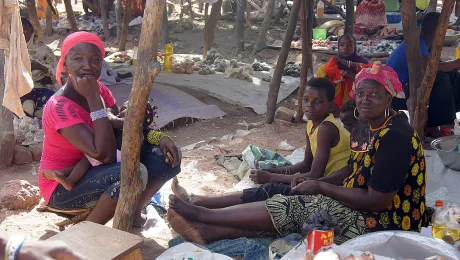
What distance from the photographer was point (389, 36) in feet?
36.0

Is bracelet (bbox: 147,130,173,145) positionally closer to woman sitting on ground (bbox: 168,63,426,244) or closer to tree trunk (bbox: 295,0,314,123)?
woman sitting on ground (bbox: 168,63,426,244)

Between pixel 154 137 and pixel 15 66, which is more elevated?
pixel 15 66

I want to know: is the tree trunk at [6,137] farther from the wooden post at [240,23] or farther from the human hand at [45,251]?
the wooden post at [240,23]

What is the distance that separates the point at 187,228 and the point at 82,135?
785 millimetres

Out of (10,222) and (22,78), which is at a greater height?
(22,78)

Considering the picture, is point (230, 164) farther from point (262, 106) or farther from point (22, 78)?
point (262, 106)

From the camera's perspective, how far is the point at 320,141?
3.44 meters

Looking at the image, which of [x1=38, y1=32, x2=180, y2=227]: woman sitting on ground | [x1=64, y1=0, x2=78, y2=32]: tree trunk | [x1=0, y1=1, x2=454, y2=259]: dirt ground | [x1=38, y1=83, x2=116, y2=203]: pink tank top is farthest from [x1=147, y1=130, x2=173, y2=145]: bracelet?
[x1=64, y1=0, x2=78, y2=32]: tree trunk

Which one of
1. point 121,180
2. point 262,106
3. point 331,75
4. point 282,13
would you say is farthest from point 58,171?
point 282,13

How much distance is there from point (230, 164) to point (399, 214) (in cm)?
229

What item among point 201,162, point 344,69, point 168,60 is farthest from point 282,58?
point 168,60

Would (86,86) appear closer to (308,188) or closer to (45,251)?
(308,188)

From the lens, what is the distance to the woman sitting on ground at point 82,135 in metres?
3.05

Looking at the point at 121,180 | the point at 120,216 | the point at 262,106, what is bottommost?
the point at 262,106
